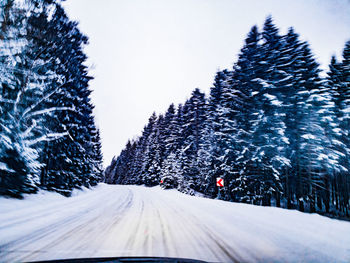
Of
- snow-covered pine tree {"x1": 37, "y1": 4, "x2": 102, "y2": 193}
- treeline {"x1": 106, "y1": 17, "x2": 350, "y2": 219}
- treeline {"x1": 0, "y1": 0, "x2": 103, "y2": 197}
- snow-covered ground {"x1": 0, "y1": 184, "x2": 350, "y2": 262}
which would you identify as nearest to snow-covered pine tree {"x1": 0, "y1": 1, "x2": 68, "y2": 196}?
treeline {"x1": 0, "y1": 0, "x2": 103, "y2": 197}

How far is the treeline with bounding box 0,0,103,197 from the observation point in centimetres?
849

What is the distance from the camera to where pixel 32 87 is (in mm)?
9578

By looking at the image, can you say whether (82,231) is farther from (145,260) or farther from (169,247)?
(145,260)

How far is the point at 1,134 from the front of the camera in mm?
7758

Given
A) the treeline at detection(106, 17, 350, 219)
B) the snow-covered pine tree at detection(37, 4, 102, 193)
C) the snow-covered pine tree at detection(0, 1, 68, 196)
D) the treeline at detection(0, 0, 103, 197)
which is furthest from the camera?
the treeline at detection(106, 17, 350, 219)

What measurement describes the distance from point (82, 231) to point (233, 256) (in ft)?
11.7

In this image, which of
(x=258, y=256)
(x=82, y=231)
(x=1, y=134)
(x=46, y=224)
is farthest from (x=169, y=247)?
(x=1, y=134)

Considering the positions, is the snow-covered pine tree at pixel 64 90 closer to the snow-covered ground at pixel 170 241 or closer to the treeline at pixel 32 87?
the treeline at pixel 32 87


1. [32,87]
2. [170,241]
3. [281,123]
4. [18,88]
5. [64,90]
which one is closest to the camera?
[170,241]

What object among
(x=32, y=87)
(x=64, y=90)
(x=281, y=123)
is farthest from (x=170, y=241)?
(x=281, y=123)

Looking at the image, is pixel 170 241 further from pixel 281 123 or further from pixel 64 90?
pixel 281 123

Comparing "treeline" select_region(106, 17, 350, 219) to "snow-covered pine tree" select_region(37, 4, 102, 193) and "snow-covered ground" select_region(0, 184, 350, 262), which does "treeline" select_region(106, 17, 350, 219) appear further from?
"snow-covered pine tree" select_region(37, 4, 102, 193)

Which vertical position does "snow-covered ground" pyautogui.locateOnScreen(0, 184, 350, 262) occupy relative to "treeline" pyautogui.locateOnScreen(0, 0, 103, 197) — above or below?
below

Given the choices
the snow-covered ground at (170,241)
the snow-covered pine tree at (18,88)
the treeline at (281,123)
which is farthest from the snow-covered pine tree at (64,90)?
the treeline at (281,123)
